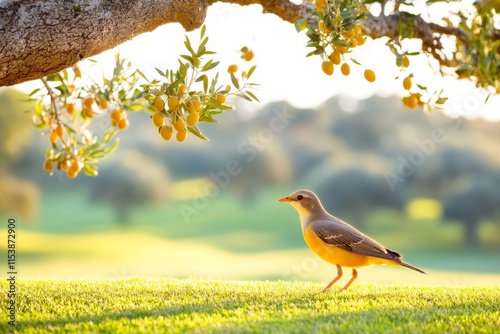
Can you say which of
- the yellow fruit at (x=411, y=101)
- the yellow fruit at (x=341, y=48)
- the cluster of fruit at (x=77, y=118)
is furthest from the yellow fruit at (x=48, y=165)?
the yellow fruit at (x=411, y=101)

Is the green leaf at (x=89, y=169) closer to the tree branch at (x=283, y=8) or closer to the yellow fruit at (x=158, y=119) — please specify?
the yellow fruit at (x=158, y=119)

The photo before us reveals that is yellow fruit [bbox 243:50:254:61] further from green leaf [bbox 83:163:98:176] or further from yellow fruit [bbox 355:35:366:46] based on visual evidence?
green leaf [bbox 83:163:98:176]

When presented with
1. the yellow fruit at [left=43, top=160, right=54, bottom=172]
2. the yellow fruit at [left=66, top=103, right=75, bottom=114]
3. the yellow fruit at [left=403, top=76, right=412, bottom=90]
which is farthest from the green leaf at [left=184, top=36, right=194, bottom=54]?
the yellow fruit at [left=43, top=160, right=54, bottom=172]

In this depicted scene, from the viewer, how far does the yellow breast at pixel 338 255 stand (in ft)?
16.1

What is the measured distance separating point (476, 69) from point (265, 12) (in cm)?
179

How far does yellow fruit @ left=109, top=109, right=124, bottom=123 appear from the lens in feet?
17.3

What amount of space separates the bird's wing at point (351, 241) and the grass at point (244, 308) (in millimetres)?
379

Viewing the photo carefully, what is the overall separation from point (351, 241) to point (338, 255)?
0.16 m

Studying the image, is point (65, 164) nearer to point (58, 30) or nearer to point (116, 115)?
point (116, 115)

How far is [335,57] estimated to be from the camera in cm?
417

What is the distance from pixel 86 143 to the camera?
5691mm

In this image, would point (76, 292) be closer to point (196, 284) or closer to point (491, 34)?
point (196, 284)

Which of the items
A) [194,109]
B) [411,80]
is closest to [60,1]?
[194,109]

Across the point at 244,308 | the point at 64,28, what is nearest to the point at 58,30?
the point at 64,28
